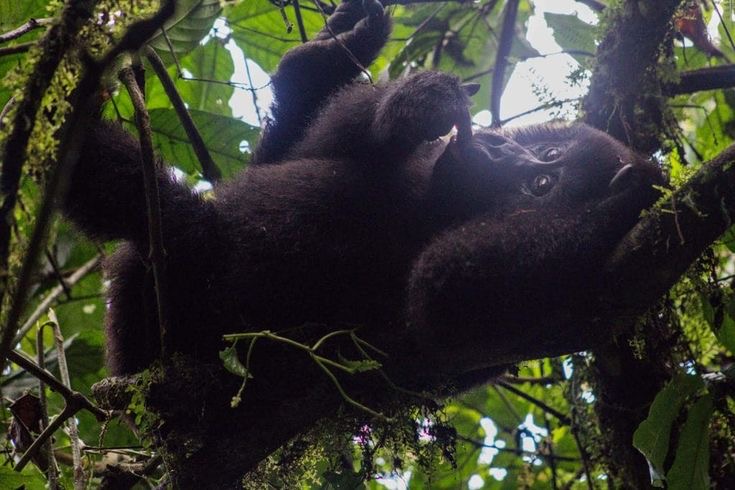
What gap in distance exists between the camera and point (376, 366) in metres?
2.71

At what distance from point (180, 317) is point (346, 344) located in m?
0.64

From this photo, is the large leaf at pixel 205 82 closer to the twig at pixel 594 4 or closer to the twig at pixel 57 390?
the twig at pixel 594 4

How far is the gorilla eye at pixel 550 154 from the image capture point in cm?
357

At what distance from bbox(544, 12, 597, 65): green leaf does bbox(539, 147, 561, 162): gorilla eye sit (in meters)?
0.96

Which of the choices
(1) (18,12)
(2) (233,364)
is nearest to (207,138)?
(1) (18,12)

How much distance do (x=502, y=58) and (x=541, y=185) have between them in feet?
4.96

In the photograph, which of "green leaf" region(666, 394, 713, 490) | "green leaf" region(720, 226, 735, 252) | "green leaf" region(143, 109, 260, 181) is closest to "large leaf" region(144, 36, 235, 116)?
"green leaf" region(143, 109, 260, 181)

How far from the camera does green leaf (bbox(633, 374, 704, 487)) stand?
9.29 ft

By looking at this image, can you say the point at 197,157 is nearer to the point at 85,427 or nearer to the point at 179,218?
the point at 179,218

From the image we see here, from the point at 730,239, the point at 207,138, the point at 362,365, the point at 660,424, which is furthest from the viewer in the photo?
the point at 207,138

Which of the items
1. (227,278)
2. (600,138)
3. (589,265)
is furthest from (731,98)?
(227,278)

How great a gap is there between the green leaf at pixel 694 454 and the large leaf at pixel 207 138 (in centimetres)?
239

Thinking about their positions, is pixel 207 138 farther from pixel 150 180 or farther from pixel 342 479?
pixel 342 479

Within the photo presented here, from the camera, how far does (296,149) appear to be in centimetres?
378
